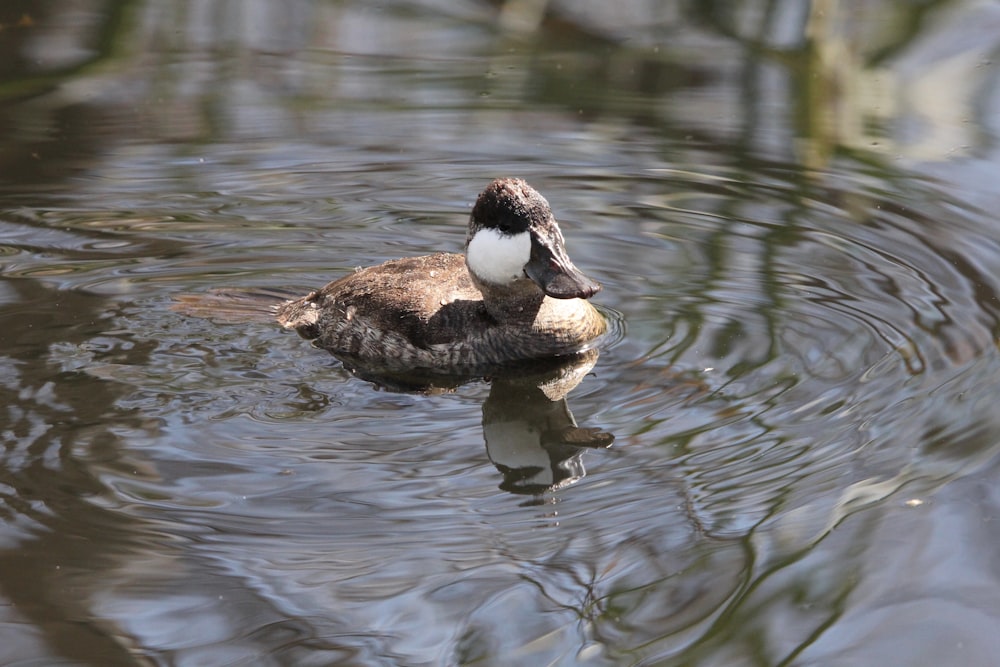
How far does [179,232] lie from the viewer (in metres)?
6.76

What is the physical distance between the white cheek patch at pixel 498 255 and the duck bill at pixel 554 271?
0.13 feet

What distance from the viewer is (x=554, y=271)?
17.7ft

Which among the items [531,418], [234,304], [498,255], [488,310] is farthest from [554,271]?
[234,304]

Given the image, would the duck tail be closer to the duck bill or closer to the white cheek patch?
the white cheek patch

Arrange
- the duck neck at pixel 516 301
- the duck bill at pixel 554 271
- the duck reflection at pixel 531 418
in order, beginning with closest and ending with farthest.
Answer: the duck reflection at pixel 531 418 < the duck bill at pixel 554 271 < the duck neck at pixel 516 301

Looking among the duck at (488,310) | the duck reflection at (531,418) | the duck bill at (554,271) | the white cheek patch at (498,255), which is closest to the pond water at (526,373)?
the duck reflection at (531,418)

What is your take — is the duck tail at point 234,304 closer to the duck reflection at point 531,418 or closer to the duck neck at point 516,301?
the duck reflection at point 531,418

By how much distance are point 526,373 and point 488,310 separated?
13.8 inches

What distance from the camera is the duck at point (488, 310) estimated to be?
5.52m

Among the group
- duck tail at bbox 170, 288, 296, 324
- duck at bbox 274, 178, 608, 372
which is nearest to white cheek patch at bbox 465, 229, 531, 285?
duck at bbox 274, 178, 608, 372

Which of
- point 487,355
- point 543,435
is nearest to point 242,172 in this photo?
point 487,355

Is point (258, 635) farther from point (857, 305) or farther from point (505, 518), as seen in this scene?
point (857, 305)

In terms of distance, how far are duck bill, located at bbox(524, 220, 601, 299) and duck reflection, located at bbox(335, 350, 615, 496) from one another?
36cm

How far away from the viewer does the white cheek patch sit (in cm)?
551
